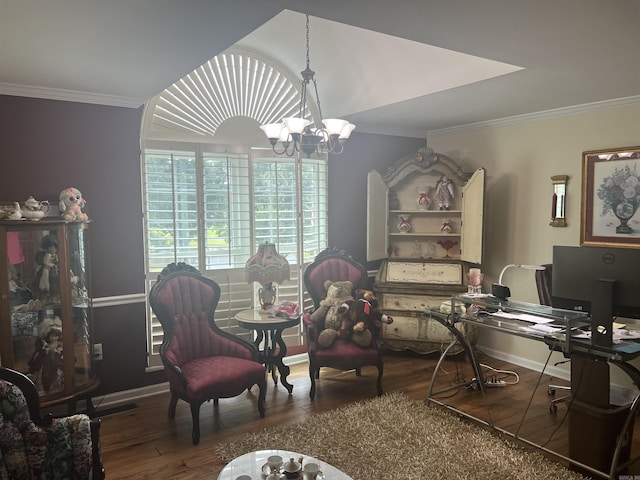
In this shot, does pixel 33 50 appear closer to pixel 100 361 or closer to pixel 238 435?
pixel 100 361

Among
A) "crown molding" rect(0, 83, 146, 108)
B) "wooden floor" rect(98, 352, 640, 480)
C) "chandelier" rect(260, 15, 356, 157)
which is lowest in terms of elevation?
"wooden floor" rect(98, 352, 640, 480)

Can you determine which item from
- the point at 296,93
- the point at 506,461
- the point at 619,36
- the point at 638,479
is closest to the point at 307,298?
the point at 296,93

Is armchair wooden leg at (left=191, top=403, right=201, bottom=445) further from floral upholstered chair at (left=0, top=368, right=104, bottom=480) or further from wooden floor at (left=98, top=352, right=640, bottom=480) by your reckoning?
floral upholstered chair at (left=0, top=368, right=104, bottom=480)

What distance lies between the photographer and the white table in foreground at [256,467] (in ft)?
7.09

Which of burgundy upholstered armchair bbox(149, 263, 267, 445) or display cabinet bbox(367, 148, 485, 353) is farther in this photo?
display cabinet bbox(367, 148, 485, 353)

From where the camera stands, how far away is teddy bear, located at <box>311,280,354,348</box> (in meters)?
4.04

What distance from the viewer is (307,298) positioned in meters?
4.92

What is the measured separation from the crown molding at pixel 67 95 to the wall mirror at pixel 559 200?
12.1 feet

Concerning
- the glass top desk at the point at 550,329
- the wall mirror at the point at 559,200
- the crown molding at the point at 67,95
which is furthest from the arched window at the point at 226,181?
the wall mirror at the point at 559,200

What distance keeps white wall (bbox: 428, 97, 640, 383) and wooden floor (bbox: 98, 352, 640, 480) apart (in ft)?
2.79

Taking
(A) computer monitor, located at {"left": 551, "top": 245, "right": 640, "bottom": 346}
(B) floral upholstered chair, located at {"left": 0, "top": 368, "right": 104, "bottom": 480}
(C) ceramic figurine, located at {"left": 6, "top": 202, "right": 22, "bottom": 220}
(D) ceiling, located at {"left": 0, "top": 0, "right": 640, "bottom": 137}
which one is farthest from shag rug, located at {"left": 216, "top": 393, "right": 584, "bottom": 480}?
(D) ceiling, located at {"left": 0, "top": 0, "right": 640, "bottom": 137}

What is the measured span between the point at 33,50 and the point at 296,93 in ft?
8.20

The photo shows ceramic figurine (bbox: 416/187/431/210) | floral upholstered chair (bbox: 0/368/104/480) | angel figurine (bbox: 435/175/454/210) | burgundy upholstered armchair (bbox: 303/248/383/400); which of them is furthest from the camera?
ceramic figurine (bbox: 416/187/431/210)

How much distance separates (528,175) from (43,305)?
4.32m
